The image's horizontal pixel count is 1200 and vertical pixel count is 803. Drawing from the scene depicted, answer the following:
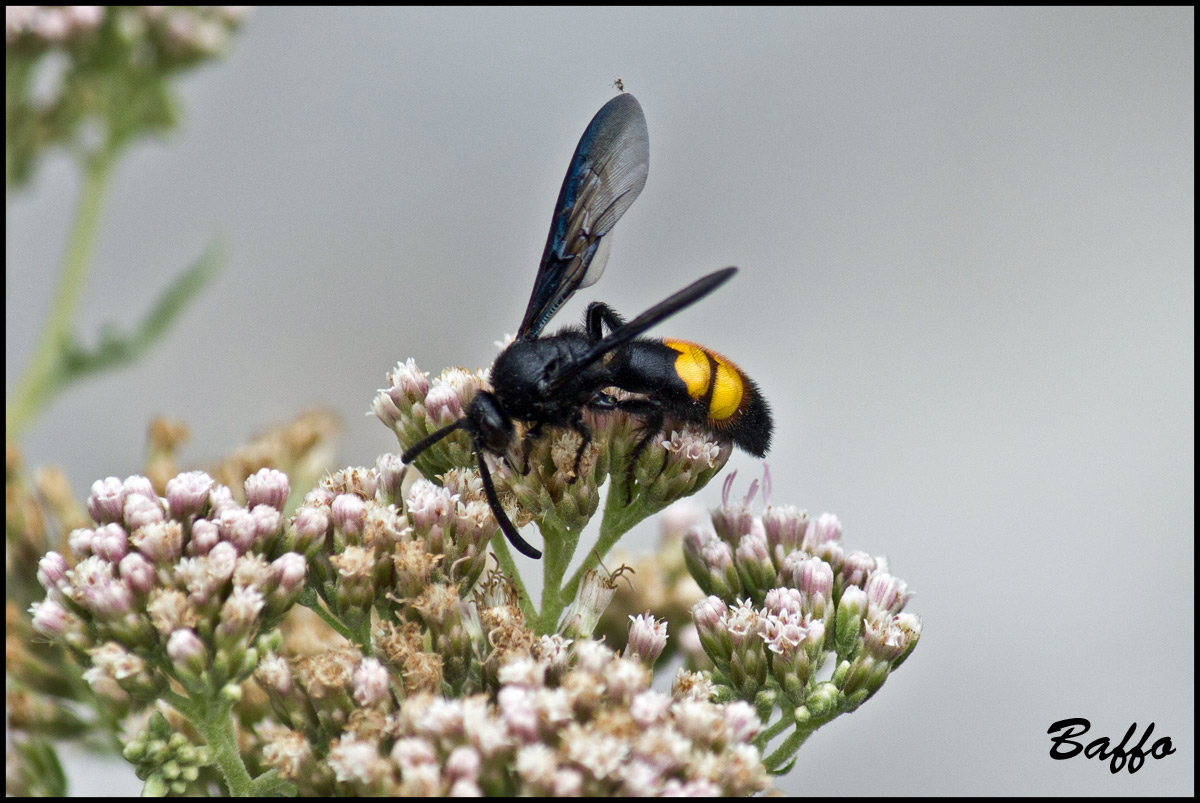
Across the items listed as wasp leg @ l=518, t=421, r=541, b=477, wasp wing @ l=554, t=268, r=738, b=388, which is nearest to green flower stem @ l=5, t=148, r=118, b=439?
wasp leg @ l=518, t=421, r=541, b=477

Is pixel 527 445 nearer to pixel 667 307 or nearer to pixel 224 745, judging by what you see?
pixel 667 307

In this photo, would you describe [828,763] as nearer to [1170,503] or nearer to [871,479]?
[871,479]

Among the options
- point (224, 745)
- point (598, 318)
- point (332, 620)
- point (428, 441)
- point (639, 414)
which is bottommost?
point (224, 745)

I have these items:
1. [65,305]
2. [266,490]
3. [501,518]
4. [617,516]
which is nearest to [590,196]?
[617,516]

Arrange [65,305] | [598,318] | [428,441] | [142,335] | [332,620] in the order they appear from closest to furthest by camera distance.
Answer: [332,620] < [428,441] < [598,318] < [142,335] < [65,305]

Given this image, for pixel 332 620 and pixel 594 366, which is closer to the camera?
pixel 332 620

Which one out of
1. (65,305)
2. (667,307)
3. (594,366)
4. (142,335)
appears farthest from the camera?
(65,305)

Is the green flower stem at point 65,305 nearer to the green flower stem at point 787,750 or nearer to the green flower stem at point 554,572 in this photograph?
the green flower stem at point 554,572

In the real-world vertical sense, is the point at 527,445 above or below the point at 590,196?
below
